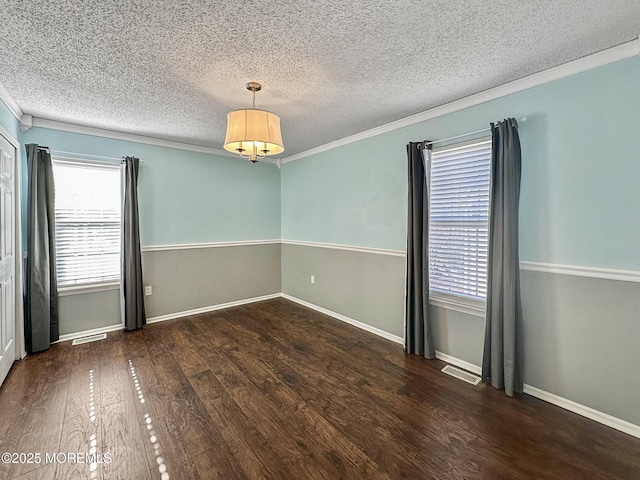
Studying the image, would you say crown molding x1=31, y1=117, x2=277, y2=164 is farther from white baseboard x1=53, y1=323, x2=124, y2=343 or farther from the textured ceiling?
white baseboard x1=53, y1=323, x2=124, y2=343

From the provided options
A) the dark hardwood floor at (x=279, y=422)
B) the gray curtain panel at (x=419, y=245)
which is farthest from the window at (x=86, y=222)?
the gray curtain panel at (x=419, y=245)

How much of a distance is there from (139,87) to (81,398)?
251 cm

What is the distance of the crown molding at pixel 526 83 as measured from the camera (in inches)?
75.0

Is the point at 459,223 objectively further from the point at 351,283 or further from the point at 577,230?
the point at 351,283

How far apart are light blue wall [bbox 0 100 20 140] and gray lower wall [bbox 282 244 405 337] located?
3479mm

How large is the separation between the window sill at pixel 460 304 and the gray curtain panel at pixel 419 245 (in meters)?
0.11

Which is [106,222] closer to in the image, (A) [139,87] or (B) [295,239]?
(A) [139,87]

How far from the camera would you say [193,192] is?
4277 mm

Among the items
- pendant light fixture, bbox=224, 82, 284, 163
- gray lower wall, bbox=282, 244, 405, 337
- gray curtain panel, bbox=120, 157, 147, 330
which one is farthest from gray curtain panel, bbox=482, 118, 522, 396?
gray curtain panel, bbox=120, 157, 147, 330

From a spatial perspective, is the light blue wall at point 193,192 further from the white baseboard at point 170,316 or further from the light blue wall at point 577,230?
the light blue wall at point 577,230

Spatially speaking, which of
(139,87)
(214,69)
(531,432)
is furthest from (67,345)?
(531,432)

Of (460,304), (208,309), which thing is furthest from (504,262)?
(208,309)

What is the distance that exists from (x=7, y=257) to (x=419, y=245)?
3806mm

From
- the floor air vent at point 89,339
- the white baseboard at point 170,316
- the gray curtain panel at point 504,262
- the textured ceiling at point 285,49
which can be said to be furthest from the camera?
the white baseboard at point 170,316
